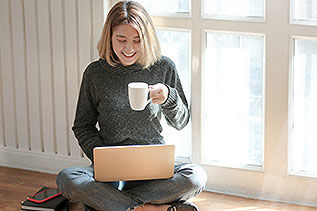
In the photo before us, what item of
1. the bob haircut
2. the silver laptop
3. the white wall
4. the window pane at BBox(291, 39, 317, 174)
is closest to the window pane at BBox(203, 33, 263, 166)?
the window pane at BBox(291, 39, 317, 174)

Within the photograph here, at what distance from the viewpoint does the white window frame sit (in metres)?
2.66

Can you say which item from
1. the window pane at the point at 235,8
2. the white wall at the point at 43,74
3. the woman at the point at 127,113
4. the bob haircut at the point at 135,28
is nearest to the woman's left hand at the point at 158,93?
the woman at the point at 127,113

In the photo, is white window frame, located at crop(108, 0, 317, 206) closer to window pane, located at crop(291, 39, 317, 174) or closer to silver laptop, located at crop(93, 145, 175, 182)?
window pane, located at crop(291, 39, 317, 174)

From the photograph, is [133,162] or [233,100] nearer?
[133,162]

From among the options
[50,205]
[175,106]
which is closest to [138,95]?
[175,106]

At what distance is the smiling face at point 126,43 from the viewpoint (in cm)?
256

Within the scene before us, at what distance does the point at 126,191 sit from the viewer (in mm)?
2613

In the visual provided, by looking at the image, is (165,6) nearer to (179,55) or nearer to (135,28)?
(179,55)

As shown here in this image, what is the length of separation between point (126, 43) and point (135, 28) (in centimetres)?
7

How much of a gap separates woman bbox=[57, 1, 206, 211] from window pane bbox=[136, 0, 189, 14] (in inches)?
8.6

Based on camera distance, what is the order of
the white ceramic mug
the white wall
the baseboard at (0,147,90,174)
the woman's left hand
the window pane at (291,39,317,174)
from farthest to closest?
1. the baseboard at (0,147,90,174)
2. the white wall
3. the window pane at (291,39,317,174)
4. the woman's left hand
5. the white ceramic mug

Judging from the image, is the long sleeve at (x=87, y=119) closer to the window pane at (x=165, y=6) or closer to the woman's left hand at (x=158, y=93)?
the woman's left hand at (x=158, y=93)

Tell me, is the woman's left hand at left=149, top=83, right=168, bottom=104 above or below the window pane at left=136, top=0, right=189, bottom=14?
below

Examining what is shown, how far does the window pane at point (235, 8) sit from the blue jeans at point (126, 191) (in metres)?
0.67
